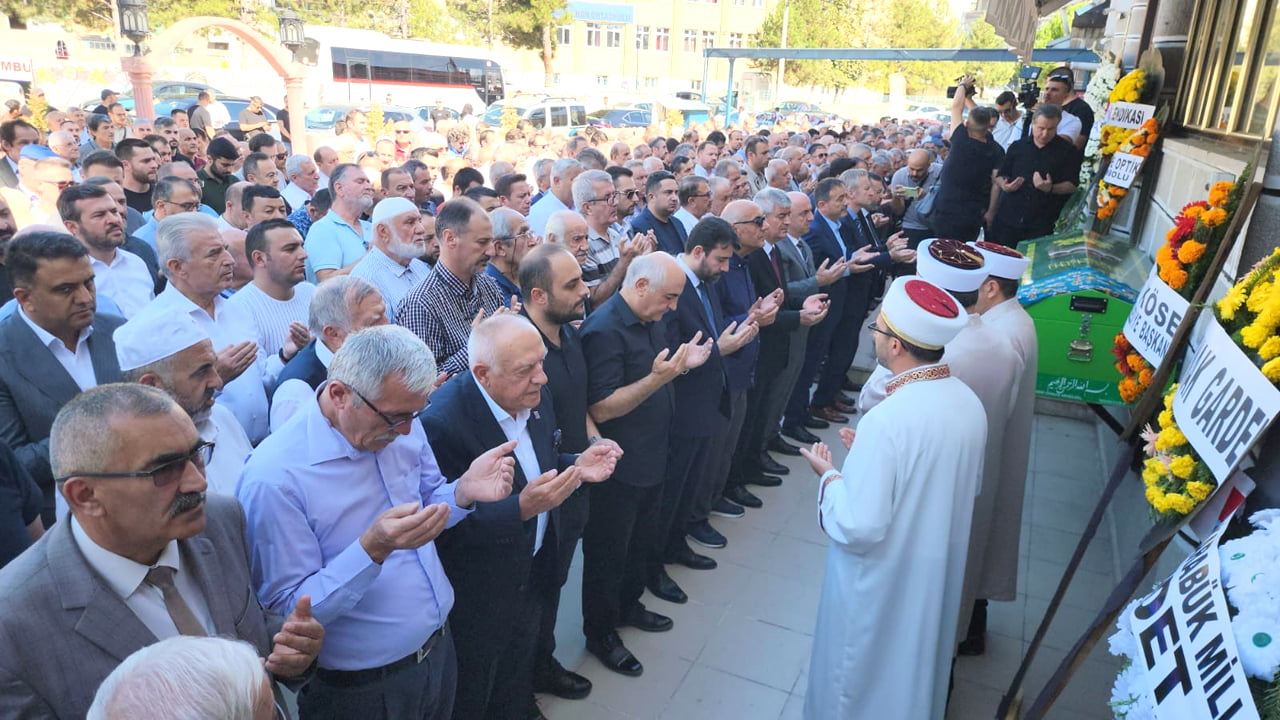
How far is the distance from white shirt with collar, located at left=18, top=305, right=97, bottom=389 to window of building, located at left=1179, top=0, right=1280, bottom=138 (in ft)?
17.4

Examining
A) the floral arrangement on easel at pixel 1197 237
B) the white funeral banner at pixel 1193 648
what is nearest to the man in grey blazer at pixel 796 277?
the floral arrangement on easel at pixel 1197 237

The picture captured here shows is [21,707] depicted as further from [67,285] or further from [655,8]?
[655,8]

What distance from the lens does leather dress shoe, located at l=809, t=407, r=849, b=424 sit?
7383mm

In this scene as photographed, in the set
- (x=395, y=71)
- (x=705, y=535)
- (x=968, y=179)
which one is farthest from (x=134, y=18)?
(x=395, y=71)

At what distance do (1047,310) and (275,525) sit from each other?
4.80 metres

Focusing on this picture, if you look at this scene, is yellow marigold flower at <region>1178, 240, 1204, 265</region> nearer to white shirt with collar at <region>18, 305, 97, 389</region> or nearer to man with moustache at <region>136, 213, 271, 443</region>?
man with moustache at <region>136, 213, 271, 443</region>

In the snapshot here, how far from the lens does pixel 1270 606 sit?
198cm

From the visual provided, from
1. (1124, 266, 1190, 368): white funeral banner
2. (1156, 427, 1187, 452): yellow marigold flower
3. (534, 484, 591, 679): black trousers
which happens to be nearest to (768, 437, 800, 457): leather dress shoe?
(1124, 266, 1190, 368): white funeral banner

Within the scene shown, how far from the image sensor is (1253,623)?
6.47 ft

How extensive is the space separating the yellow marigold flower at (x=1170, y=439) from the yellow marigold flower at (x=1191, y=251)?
1.12 meters

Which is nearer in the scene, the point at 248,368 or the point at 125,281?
the point at 248,368

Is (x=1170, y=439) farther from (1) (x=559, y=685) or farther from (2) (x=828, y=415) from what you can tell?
(2) (x=828, y=415)

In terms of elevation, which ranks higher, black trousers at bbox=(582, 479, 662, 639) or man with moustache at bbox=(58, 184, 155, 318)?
man with moustache at bbox=(58, 184, 155, 318)

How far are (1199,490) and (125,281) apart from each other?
538 centimetres
